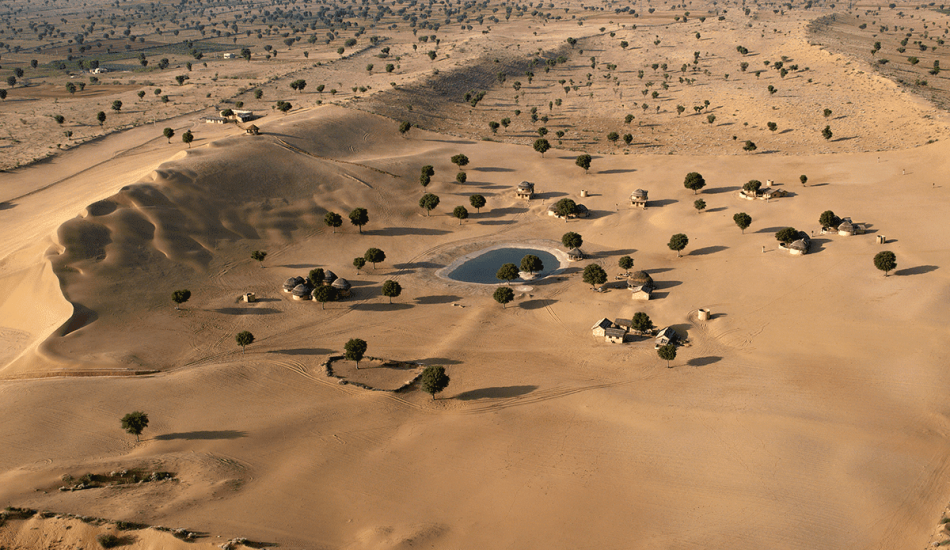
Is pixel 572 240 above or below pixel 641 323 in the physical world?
above

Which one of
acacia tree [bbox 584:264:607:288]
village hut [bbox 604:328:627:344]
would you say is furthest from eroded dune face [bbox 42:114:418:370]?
village hut [bbox 604:328:627:344]

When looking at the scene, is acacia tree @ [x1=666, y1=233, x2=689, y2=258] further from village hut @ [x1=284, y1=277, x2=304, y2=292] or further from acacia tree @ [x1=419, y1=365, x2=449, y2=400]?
village hut @ [x1=284, y1=277, x2=304, y2=292]

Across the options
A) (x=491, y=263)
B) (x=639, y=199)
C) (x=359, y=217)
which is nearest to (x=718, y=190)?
(x=639, y=199)

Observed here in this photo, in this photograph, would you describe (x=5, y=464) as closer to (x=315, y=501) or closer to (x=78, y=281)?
(x=315, y=501)

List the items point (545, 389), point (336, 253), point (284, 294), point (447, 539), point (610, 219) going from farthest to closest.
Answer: point (610, 219) → point (336, 253) → point (284, 294) → point (545, 389) → point (447, 539)

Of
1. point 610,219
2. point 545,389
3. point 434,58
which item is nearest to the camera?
point 545,389

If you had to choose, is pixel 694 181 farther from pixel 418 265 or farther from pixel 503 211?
pixel 418 265

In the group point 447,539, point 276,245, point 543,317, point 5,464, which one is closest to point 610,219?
point 543,317

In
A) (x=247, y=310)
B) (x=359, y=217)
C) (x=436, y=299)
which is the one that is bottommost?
(x=436, y=299)
